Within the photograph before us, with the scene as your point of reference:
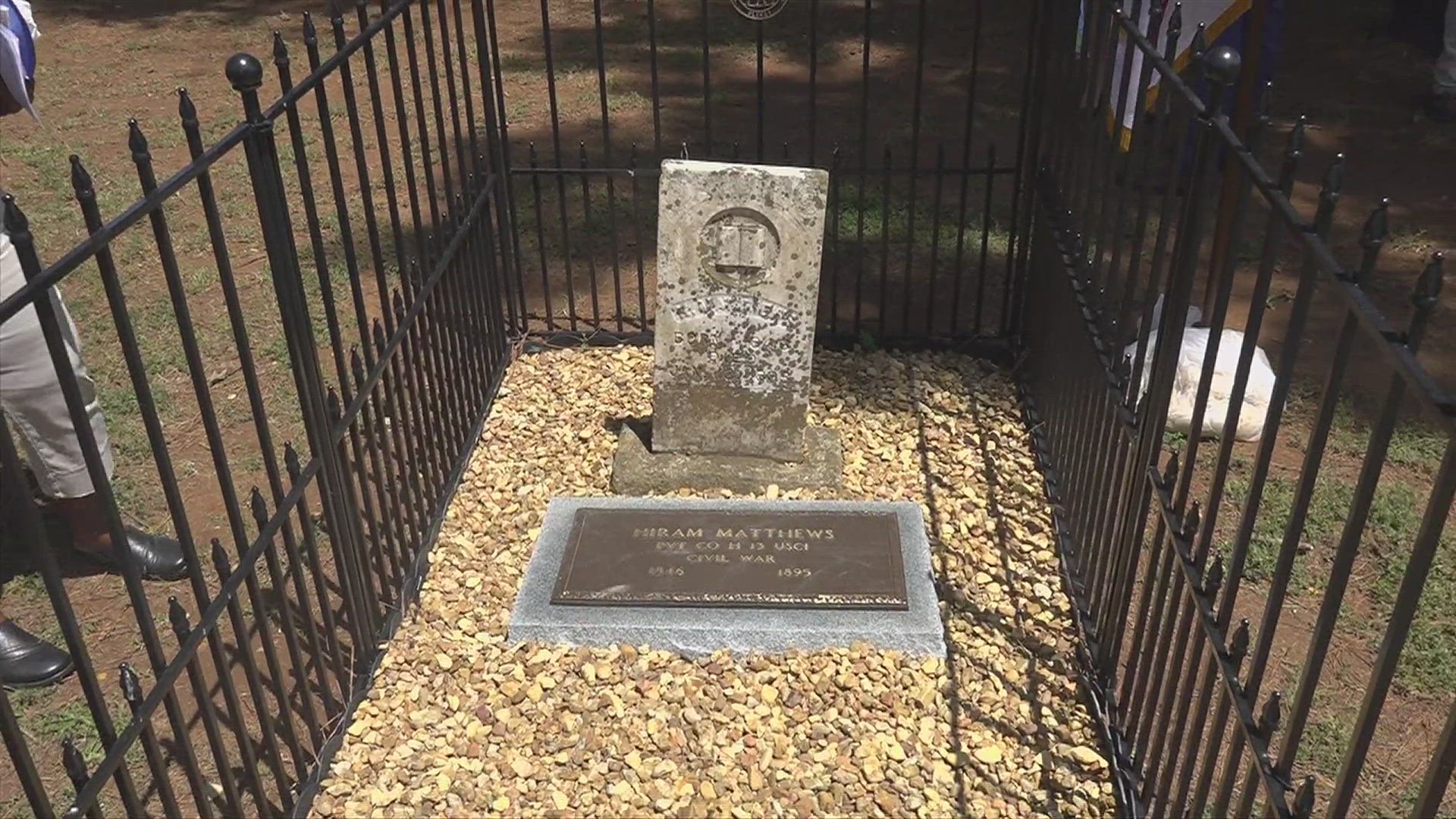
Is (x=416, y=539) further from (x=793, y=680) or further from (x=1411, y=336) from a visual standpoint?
(x=1411, y=336)

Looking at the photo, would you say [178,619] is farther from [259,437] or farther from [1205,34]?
[1205,34]

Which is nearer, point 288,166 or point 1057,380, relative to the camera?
point 1057,380

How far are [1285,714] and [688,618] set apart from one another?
5.44 ft

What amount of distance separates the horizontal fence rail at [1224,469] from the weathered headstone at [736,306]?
0.93 metres

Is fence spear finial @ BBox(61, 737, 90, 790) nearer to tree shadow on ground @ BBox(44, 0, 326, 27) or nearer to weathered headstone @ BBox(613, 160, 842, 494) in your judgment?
weathered headstone @ BBox(613, 160, 842, 494)

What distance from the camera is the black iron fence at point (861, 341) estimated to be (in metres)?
1.99

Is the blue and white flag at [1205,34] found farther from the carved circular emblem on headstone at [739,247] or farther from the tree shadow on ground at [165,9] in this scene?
the tree shadow on ground at [165,9]

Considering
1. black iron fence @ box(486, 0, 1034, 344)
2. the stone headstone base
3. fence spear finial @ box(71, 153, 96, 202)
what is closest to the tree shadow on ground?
black iron fence @ box(486, 0, 1034, 344)

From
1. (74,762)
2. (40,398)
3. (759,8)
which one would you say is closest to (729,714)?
(74,762)

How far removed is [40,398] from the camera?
315 cm

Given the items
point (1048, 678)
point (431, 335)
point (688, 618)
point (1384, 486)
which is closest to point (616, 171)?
point (431, 335)

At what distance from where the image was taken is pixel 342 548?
10.1 ft

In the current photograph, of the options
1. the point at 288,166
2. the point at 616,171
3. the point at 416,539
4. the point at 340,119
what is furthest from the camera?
the point at 340,119

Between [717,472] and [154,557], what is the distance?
183cm
